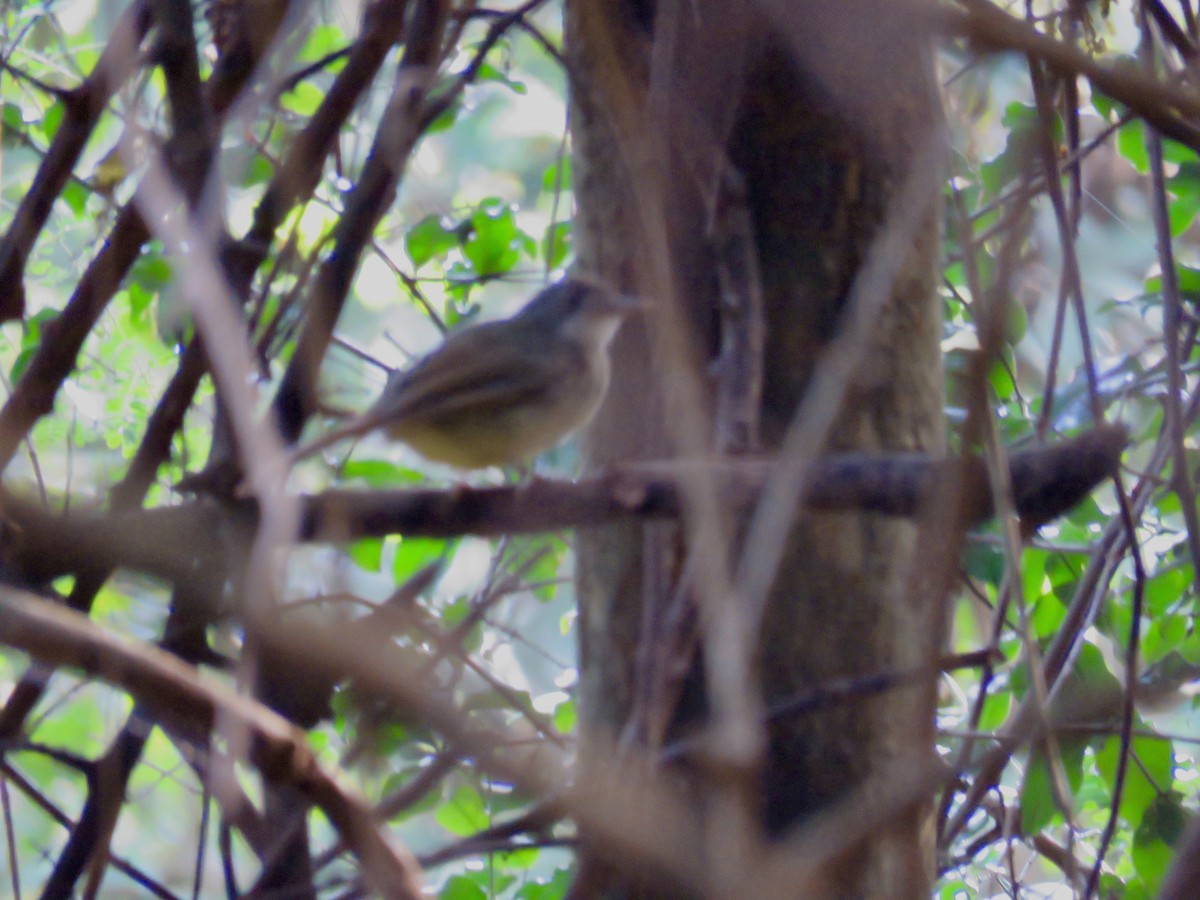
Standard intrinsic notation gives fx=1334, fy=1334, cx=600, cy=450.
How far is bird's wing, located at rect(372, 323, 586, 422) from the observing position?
113 inches

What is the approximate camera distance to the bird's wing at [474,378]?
2.87m

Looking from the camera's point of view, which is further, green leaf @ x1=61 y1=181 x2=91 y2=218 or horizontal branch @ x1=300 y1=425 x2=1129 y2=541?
green leaf @ x1=61 y1=181 x2=91 y2=218

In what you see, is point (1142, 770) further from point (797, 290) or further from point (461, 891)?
point (461, 891)

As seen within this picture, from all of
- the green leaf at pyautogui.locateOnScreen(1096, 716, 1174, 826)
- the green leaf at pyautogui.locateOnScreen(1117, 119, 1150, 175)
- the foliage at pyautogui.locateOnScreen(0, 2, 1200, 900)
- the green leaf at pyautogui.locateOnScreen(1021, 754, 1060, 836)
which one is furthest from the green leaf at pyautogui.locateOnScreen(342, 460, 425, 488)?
the green leaf at pyautogui.locateOnScreen(1117, 119, 1150, 175)

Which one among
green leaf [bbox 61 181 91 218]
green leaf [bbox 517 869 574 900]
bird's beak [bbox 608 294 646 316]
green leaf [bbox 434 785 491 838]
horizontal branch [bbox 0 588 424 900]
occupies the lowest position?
horizontal branch [bbox 0 588 424 900]

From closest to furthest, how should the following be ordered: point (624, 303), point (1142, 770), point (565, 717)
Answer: point (624, 303), point (1142, 770), point (565, 717)

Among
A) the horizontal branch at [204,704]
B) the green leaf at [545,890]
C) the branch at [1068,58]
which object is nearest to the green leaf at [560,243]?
the green leaf at [545,890]

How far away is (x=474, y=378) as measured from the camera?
3.06 meters

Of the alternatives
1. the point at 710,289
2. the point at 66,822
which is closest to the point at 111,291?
the point at 66,822

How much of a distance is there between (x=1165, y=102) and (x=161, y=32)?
134cm

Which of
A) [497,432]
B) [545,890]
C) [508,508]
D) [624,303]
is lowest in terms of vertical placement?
[545,890]

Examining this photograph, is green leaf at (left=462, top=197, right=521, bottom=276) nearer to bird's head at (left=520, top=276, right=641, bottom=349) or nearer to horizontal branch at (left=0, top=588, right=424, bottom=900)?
bird's head at (left=520, top=276, right=641, bottom=349)

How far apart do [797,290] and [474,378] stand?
1.08 metres

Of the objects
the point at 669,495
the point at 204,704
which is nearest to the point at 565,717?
the point at 669,495
